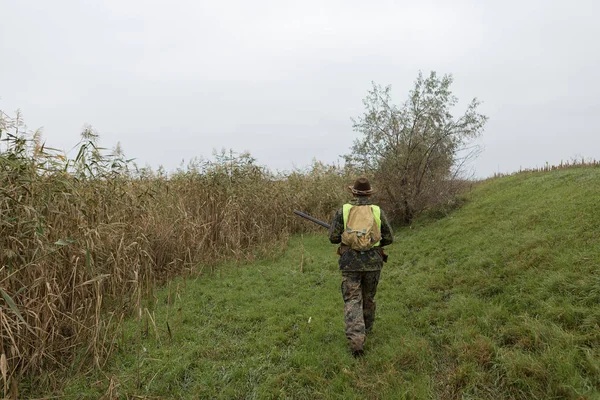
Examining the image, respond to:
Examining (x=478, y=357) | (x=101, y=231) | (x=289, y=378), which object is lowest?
(x=289, y=378)

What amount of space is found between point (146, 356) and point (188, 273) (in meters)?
3.24

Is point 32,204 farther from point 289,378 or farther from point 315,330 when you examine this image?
point 315,330

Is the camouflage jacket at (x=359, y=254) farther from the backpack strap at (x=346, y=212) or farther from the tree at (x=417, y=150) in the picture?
the tree at (x=417, y=150)

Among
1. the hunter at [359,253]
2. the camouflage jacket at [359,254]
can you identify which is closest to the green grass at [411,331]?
the hunter at [359,253]

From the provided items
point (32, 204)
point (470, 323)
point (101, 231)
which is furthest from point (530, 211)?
point (32, 204)

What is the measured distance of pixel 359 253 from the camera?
4125 millimetres

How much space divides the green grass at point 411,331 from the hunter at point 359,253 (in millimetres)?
374

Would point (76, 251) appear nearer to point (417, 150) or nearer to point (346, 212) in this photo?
point (346, 212)

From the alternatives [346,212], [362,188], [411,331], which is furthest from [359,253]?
[411,331]

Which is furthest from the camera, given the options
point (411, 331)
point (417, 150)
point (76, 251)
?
point (417, 150)

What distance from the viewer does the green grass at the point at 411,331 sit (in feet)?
10.8

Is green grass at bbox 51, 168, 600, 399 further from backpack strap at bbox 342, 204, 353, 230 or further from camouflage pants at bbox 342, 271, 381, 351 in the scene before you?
backpack strap at bbox 342, 204, 353, 230

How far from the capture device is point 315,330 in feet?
15.4

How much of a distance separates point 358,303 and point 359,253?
23.5 inches
